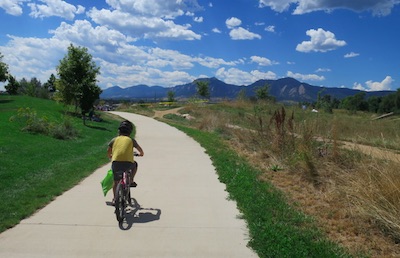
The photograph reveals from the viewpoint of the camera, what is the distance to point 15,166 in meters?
9.62

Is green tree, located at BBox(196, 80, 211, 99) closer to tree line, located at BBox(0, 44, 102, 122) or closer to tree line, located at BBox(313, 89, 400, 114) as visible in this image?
tree line, located at BBox(313, 89, 400, 114)

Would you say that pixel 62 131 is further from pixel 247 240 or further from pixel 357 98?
pixel 357 98

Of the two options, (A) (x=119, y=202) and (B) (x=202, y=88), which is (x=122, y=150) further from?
(B) (x=202, y=88)

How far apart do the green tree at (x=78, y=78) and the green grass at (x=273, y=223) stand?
70.3 ft

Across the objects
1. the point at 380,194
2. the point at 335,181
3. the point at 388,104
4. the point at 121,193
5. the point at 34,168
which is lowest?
the point at 34,168

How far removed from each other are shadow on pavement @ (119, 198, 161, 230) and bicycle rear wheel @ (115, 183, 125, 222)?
0.44 ft

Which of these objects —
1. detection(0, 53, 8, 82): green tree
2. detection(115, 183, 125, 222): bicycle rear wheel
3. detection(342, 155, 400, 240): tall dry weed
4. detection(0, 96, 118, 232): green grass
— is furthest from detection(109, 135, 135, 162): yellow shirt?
detection(0, 53, 8, 82): green tree

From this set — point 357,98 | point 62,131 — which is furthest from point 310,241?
point 357,98

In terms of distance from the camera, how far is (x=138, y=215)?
6.02 metres

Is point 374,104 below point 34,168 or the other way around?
the other way around

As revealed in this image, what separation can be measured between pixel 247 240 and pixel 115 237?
1795 mm

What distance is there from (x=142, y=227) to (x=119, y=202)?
19.9 inches

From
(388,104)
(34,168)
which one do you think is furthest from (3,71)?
(388,104)

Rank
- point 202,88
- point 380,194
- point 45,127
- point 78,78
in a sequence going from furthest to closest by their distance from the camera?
point 202,88
point 78,78
point 45,127
point 380,194
